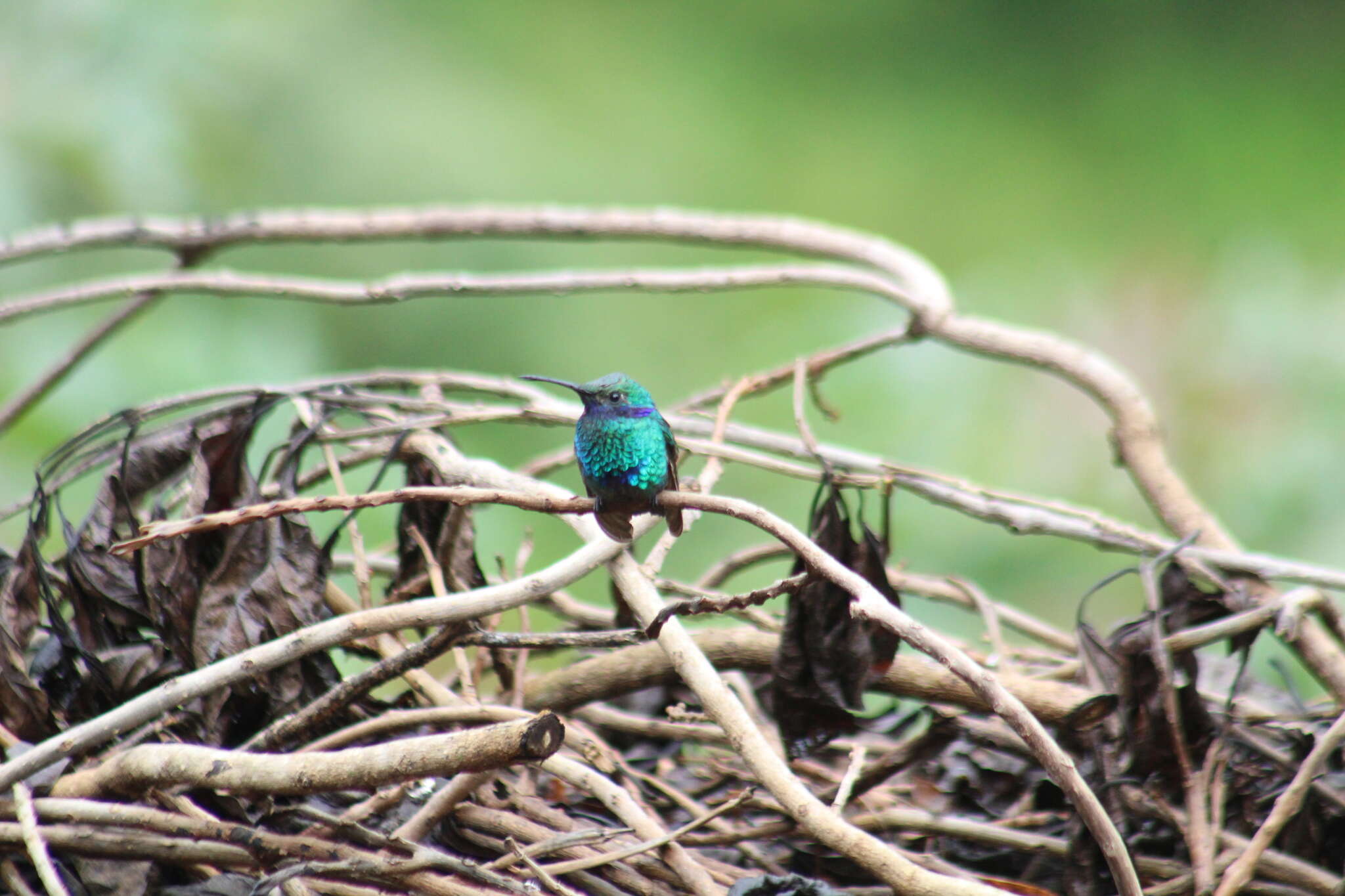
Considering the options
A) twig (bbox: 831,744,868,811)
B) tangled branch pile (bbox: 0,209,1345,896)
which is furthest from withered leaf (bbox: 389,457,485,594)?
twig (bbox: 831,744,868,811)

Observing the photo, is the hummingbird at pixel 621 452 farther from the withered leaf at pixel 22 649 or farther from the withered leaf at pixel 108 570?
the withered leaf at pixel 22 649

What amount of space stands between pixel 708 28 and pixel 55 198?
8.11 ft

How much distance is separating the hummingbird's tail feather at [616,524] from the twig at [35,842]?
0.63m

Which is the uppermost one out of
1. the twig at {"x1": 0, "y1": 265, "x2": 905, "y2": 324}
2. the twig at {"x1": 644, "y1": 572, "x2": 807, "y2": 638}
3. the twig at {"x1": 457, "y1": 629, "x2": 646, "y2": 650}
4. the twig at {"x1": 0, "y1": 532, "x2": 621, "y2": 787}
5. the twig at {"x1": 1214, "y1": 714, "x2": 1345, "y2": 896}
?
the twig at {"x1": 0, "y1": 265, "x2": 905, "y2": 324}

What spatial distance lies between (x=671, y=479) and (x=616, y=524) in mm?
82

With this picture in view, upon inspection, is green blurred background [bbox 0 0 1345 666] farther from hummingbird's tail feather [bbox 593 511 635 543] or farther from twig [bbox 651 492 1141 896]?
twig [bbox 651 492 1141 896]

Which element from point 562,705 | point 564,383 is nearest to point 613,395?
point 564,383

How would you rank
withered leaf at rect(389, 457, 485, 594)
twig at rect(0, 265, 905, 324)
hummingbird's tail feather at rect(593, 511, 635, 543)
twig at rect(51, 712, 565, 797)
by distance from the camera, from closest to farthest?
twig at rect(51, 712, 565, 797)
hummingbird's tail feather at rect(593, 511, 635, 543)
withered leaf at rect(389, 457, 485, 594)
twig at rect(0, 265, 905, 324)

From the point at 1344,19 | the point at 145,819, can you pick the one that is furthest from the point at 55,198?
the point at 1344,19

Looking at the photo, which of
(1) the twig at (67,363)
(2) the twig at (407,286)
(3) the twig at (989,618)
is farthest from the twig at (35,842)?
(3) the twig at (989,618)

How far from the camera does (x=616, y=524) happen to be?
1.22m

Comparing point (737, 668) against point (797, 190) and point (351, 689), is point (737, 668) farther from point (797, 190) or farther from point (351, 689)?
point (797, 190)

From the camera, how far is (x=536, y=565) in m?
3.61

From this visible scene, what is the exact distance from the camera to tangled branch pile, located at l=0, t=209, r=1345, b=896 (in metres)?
1.13
